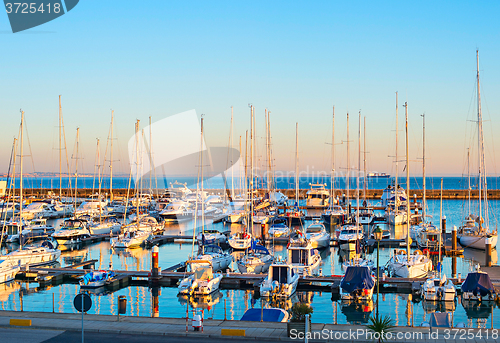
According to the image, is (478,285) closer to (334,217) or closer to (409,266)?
(409,266)

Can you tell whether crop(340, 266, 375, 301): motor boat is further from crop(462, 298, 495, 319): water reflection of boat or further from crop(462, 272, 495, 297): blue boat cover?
crop(462, 272, 495, 297): blue boat cover

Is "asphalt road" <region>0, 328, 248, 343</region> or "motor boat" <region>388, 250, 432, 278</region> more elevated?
"asphalt road" <region>0, 328, 248, 343</region>

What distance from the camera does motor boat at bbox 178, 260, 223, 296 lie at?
1213 inches

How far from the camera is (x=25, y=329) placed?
1919cm

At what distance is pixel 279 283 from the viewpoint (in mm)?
30641

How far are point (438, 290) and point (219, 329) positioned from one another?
16.3 meters

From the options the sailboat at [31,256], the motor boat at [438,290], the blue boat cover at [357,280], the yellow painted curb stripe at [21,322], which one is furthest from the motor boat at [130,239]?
the yellow painted curb stripe at [21,322]

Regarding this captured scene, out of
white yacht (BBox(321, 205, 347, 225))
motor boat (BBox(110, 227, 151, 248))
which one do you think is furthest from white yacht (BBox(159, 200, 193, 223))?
motor boat (BBox(110, 227, 151, 248))

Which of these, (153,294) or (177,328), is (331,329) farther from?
(153,294)

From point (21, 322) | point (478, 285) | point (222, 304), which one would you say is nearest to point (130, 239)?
point (222, 304)

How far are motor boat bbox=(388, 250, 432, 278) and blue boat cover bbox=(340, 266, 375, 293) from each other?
17.6 feet

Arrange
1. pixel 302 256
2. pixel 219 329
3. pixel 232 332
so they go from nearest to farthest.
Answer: pixel 232 332 → pixel 219 329 → pixel 302 256

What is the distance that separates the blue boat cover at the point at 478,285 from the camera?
2880 centimetres

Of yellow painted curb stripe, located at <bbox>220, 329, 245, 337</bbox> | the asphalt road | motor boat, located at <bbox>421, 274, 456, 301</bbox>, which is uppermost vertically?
yellow painted curb stripe, located at <bbox>220, 329, 245, 337</bbox>
